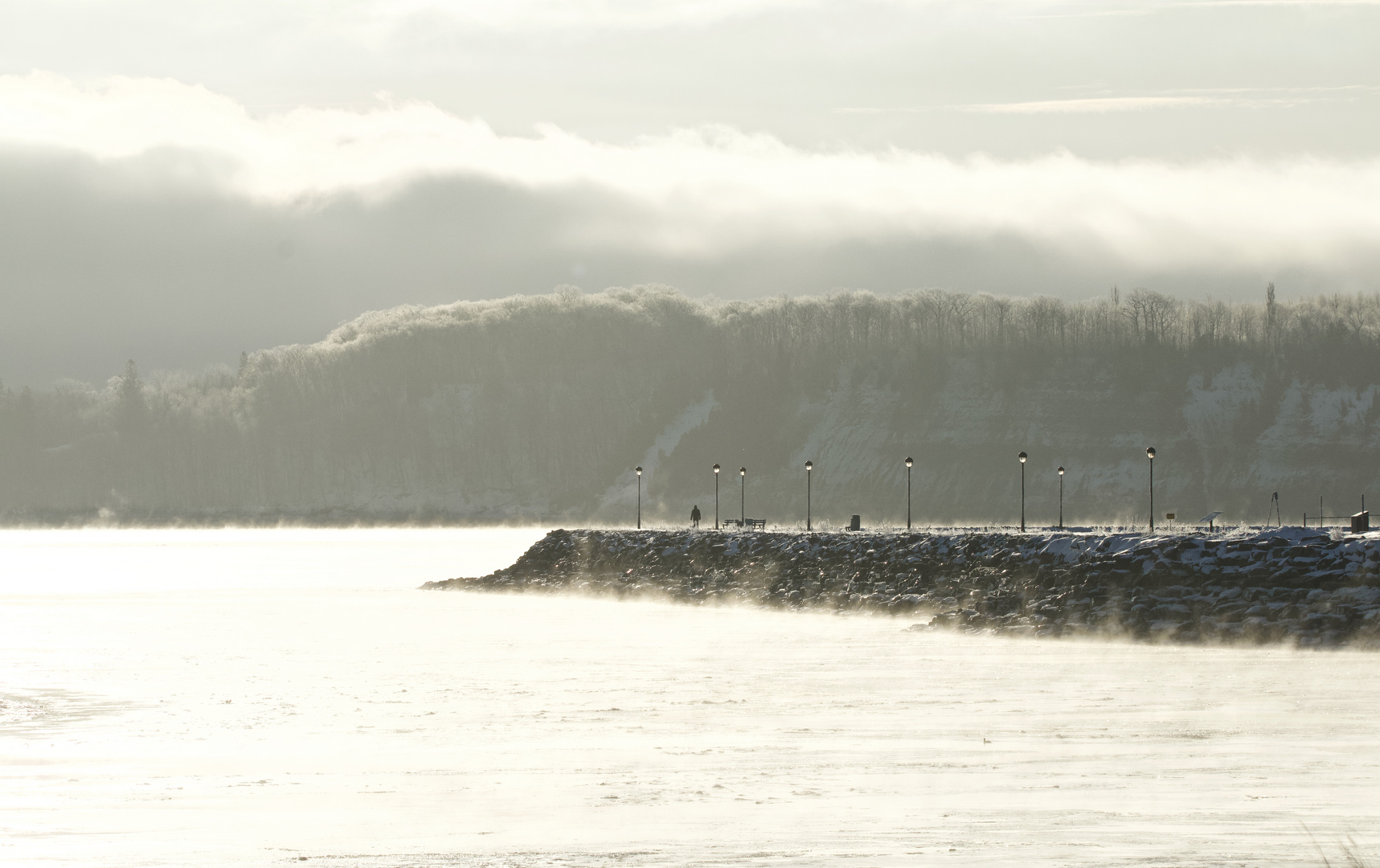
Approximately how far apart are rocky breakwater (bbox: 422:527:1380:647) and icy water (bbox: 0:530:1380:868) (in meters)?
3.07

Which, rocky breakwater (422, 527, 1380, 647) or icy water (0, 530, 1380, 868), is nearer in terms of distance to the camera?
icy water (0, 530, 1380, 868)

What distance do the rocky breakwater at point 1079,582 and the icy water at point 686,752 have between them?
307 centimetres

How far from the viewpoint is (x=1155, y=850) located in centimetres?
1683

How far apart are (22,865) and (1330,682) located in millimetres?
28347

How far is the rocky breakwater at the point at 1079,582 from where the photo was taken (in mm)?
46188

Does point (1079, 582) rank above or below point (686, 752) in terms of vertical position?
above

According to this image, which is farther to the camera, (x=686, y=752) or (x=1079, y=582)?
(x=1079, y=582)

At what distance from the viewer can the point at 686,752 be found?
24.7 metres

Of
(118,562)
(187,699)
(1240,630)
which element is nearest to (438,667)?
(187,699)

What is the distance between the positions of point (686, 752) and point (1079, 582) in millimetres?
30383

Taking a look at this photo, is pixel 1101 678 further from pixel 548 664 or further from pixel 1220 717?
pixel 548 664

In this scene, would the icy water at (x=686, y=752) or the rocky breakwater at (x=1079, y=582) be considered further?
the rocky breakwater at (x=1079, y=582)

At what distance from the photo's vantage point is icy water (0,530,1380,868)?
17.5 m

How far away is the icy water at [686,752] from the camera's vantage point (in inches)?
690
